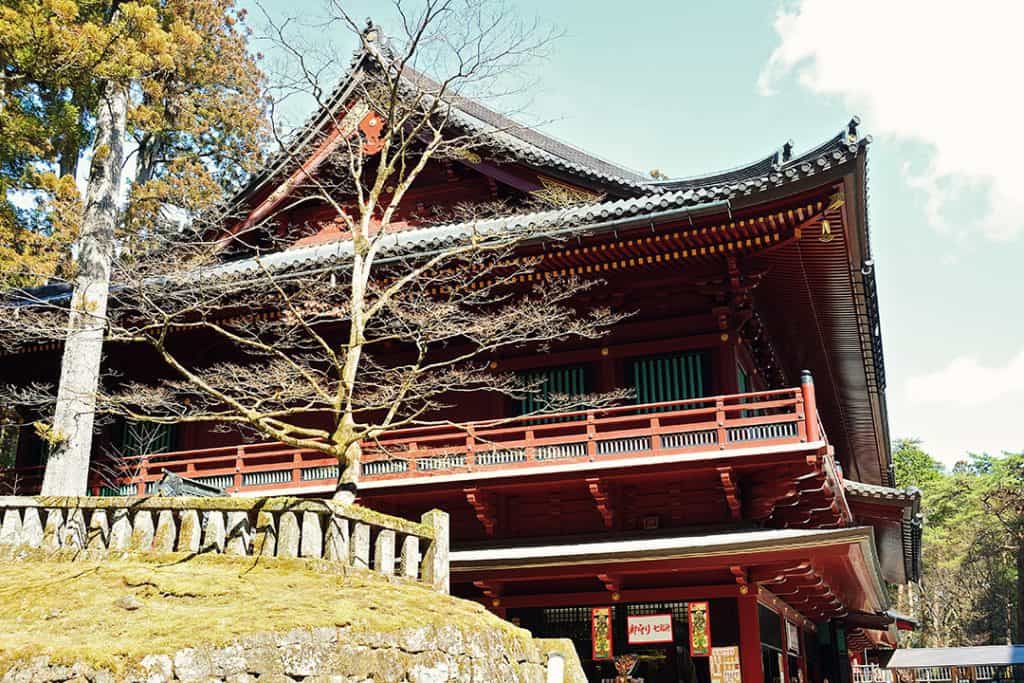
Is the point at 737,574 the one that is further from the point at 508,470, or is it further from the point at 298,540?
the point at 298,540

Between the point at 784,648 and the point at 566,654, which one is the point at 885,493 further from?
the point at 566,654

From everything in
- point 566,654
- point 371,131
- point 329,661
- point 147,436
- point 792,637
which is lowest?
point 792,637

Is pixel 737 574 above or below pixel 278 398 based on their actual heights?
below

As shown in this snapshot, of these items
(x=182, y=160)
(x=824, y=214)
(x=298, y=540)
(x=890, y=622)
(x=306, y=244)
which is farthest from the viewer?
(x=182, y=160)

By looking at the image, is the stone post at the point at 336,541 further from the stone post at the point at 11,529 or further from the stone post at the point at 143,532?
the stone post at the point at 11,529

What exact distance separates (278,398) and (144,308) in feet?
6.73

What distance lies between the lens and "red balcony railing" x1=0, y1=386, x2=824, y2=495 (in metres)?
12.6

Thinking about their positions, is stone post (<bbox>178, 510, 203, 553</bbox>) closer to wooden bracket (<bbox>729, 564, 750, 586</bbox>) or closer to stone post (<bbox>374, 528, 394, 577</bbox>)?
stone post (<bbox>374, 528, 394, 577</bbox>)

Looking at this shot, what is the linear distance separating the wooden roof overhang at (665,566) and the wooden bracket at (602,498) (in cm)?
39

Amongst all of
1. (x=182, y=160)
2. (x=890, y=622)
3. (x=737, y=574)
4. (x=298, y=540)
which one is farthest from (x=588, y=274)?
(x=182, y=160)

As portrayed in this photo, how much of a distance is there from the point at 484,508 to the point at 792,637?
765 cm

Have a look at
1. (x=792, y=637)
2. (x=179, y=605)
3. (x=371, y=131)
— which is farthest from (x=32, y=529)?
(x=792, y=637)

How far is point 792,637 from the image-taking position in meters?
17.6

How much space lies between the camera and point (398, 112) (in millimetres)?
13906
